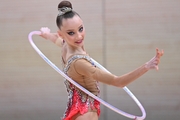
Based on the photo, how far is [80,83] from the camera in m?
2.63

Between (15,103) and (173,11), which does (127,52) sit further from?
(15,103)

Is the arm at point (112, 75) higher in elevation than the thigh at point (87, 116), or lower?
higher

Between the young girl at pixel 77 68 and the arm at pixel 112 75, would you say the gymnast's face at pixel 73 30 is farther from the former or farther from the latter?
the arm at pixel 112 75

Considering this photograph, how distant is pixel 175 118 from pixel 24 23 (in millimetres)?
2275

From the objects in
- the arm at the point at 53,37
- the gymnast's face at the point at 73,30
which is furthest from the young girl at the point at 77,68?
the arm at the point at 53,37

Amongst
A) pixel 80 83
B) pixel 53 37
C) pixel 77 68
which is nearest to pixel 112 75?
pixel 77 68

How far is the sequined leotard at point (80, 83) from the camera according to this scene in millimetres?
2434

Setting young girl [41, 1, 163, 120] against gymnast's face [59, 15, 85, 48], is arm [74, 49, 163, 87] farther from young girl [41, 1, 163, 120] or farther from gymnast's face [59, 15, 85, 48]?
gymnast's face [59, 15, 85, 48]

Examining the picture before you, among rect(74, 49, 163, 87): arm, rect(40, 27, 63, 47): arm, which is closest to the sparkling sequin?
rect(74, 49, 163, 87): arm

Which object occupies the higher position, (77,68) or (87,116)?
(77,68)

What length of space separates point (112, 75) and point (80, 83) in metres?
0.38

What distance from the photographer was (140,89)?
4668 mm

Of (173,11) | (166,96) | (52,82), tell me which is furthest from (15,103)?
(173,11)

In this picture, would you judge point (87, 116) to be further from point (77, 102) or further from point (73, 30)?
point (73, 30)
